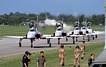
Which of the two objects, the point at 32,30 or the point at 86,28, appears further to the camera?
the point at 86,28

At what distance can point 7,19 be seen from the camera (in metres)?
158

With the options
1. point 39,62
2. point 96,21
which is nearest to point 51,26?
point 96,21

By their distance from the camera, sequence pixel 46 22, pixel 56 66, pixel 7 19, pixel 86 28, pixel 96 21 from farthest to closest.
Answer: pixel 7 19 → pixel 86 28 → pixel 96 21 → pixel 46 22 → pixel 56 66

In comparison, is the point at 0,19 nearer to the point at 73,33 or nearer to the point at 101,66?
the point at 73,33

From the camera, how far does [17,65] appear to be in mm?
21781

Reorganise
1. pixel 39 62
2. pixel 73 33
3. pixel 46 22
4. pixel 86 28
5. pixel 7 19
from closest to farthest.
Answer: pixel 39 62 < pixel 46 22 < pixel 73 33 < pixel 86 28 < pixel 7 19

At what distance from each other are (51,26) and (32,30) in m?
12.3

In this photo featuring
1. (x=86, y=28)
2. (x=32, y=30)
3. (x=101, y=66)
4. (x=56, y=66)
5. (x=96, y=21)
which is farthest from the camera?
(x=86, y=28)

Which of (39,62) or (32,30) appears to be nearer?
(39,62)

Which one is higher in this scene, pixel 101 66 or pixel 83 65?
pixel 101 66

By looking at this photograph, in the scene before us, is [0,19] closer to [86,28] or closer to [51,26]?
[86,28]

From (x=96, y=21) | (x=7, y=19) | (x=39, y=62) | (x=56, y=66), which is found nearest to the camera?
→ (x=39, y=62)

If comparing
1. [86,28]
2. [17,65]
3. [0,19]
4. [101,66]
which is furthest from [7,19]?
[101,66]

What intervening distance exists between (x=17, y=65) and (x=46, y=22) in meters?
30.3
